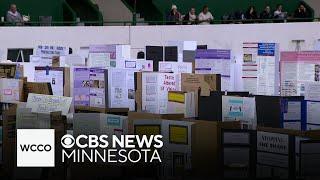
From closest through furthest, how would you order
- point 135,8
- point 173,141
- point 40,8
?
point 173,141 → point 40,8 → point 135,8

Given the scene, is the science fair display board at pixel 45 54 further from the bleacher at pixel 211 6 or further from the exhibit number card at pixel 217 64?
the bleacher at pixel 211 6

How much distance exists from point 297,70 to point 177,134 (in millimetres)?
3431

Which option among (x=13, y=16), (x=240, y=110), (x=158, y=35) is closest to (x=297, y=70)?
(x=240, y=110)

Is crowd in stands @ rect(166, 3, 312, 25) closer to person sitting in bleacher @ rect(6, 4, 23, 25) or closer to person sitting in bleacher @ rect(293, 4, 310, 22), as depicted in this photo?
person sitting in bleacher @ rect(293, 4, 310, 22)

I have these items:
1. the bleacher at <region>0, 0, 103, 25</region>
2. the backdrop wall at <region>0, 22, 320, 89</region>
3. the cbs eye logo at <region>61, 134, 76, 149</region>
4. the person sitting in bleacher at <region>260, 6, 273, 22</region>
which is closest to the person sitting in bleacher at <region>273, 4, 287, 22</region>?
the person sitting in bleacher at <region>260, 6, 273, 22</region>

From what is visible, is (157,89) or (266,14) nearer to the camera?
(157,89)

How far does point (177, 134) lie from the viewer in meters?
5.20

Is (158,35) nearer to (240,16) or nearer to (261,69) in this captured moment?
(240,16)

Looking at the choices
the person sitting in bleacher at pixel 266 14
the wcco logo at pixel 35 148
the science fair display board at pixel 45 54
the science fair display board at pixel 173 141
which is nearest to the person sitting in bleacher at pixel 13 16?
the person sitting in bleacher at pixel 266 14

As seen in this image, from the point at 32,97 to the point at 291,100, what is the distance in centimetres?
247

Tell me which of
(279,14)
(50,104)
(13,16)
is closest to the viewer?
(50,104)

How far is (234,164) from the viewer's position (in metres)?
5.08

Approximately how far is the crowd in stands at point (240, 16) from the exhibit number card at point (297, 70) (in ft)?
40.2

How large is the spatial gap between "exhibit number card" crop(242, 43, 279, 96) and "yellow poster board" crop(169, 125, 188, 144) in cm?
407
